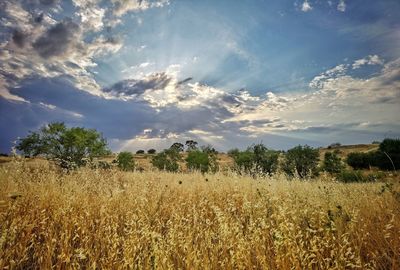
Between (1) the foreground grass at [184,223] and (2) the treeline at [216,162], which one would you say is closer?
(1) the foreground grass at [184,223]

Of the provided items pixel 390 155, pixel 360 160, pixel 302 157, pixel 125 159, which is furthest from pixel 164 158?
pixel 390 155

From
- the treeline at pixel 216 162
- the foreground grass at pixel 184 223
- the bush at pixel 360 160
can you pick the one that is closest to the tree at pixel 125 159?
the treeline at pixel 216 162

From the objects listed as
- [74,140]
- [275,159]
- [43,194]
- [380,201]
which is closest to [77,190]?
[43,194]

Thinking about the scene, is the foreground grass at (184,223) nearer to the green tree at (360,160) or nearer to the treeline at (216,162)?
the treeline at (216,162)

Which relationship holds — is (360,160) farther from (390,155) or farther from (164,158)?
(164,158)

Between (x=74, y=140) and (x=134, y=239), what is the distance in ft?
47.7

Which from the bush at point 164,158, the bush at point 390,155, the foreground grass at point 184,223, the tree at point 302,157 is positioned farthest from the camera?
the bush at point 164,158

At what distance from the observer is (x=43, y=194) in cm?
516

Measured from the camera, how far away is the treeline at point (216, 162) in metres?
15.5

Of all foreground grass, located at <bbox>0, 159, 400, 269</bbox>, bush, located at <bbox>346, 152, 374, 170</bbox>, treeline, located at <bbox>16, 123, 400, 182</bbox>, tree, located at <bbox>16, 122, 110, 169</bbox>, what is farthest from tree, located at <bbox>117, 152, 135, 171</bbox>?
bush, located at <bbox>346, 152, 374, 170</bbox>

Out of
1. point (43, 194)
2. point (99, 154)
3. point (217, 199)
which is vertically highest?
point (99, 154)

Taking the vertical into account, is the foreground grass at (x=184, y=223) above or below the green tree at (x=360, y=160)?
below

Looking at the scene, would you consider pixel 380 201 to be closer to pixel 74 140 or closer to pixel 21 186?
pixel 21 186

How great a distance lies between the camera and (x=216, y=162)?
1111 inches
